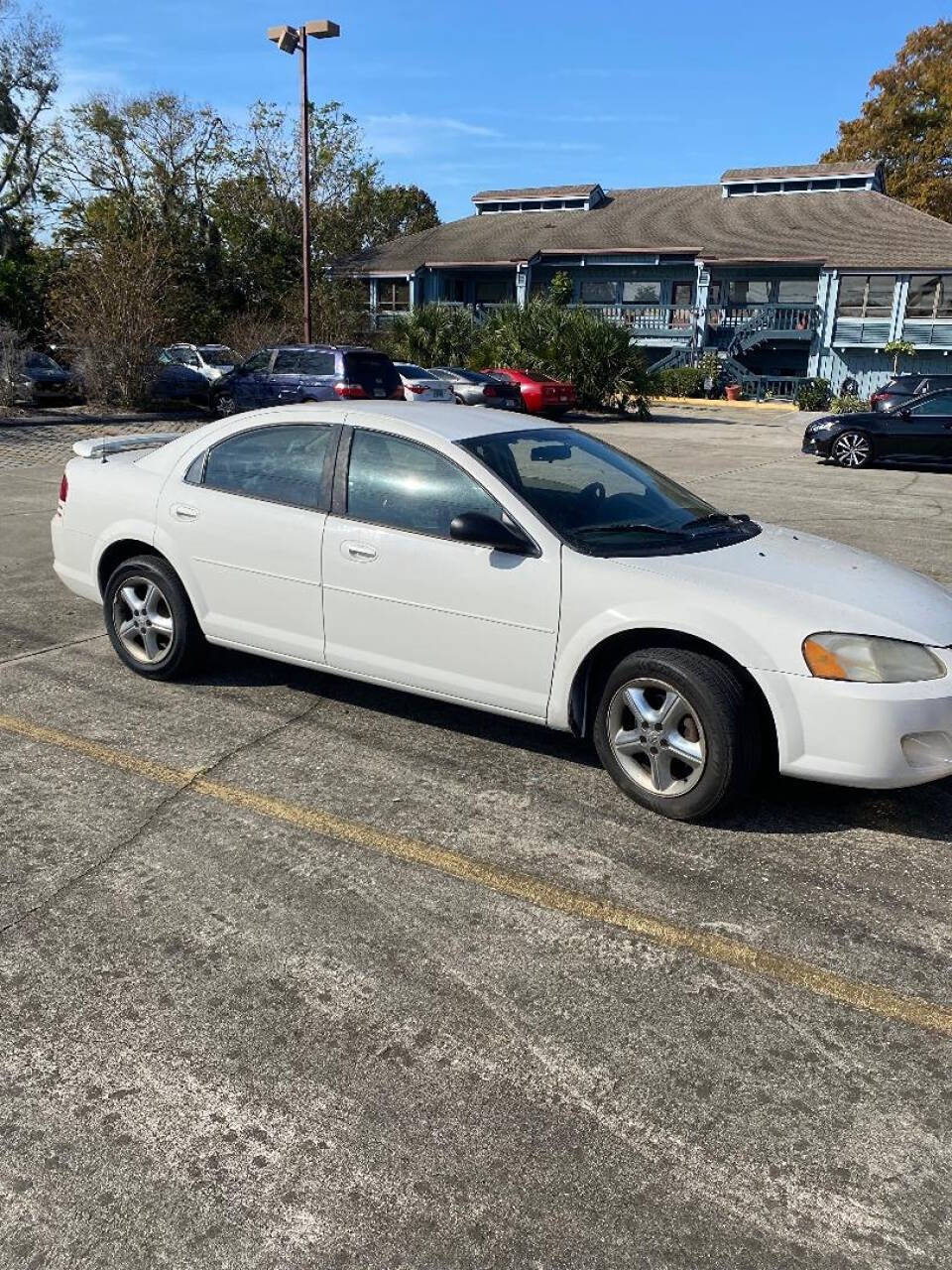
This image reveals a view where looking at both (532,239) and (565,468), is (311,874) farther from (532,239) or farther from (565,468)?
(532,239)

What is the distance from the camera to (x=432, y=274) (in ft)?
144

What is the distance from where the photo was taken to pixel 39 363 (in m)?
A: 22.0

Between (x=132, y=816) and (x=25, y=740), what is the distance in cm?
99

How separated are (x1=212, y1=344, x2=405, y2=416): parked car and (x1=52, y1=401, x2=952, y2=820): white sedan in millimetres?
13704

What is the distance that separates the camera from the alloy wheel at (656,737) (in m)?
3.77

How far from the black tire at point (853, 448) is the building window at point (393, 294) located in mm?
29793

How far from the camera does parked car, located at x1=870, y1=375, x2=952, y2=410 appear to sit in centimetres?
2115

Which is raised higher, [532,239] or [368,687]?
[532,239]

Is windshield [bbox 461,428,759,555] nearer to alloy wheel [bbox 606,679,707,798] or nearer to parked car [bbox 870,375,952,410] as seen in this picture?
alloy wheel [bbox 606,679,707,798]

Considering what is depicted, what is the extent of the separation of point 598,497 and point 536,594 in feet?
2.36

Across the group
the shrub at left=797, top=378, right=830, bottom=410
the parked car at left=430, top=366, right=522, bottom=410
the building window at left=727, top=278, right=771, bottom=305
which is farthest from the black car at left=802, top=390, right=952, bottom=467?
the building window at left=727, top=278, right=771, bottom=305

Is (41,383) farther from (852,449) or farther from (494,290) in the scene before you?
(494,290)

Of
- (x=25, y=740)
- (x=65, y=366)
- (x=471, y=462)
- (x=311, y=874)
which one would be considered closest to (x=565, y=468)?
(x=471, y=462)

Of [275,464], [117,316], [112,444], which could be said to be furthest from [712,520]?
[117,316]
